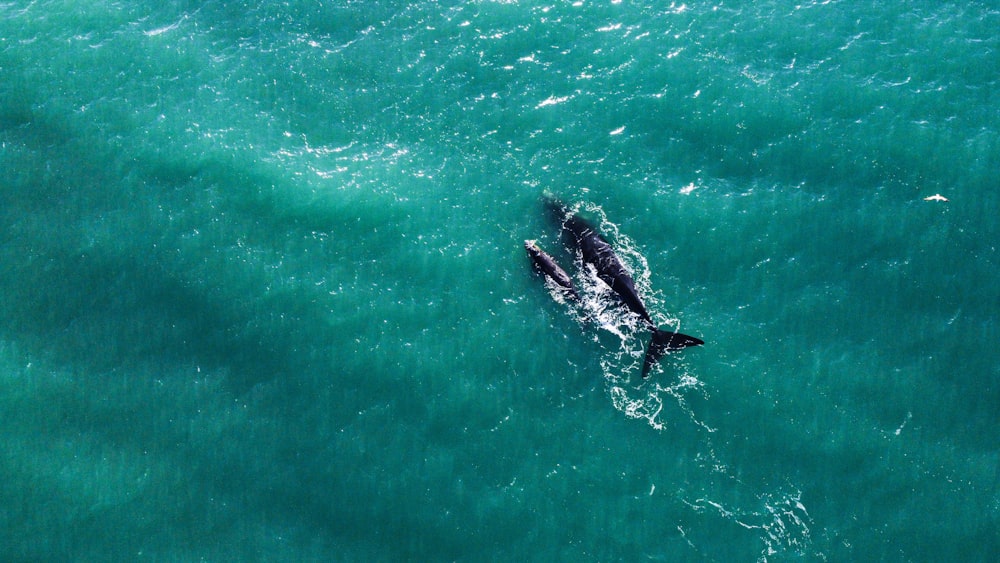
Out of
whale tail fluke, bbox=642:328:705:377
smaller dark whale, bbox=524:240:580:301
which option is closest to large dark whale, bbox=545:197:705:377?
whale tail fluke, bbox=642:328:705:377

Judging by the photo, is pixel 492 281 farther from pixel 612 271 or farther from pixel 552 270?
pixel 612 271

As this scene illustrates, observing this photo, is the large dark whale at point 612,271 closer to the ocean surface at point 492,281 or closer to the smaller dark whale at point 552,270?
the ocean surface at point 492,281

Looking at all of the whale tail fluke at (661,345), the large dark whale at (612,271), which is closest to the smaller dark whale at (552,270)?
the large dark whale at (612,271)

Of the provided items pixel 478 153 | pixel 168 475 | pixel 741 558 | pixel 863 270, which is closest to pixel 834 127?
pixel 863 270

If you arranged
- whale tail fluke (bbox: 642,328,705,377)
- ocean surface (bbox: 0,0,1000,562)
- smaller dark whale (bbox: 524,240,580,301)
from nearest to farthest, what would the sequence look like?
ocean surface (bbox: 0,0,1000,562), whale tail fluke (bbox: 642,328,705,377), smaller dark whale (bbox: 524,240,580,301)

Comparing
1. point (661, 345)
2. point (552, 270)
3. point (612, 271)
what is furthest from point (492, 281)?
point (661, 345)

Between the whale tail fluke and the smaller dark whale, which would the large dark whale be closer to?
the whale tail fluke
